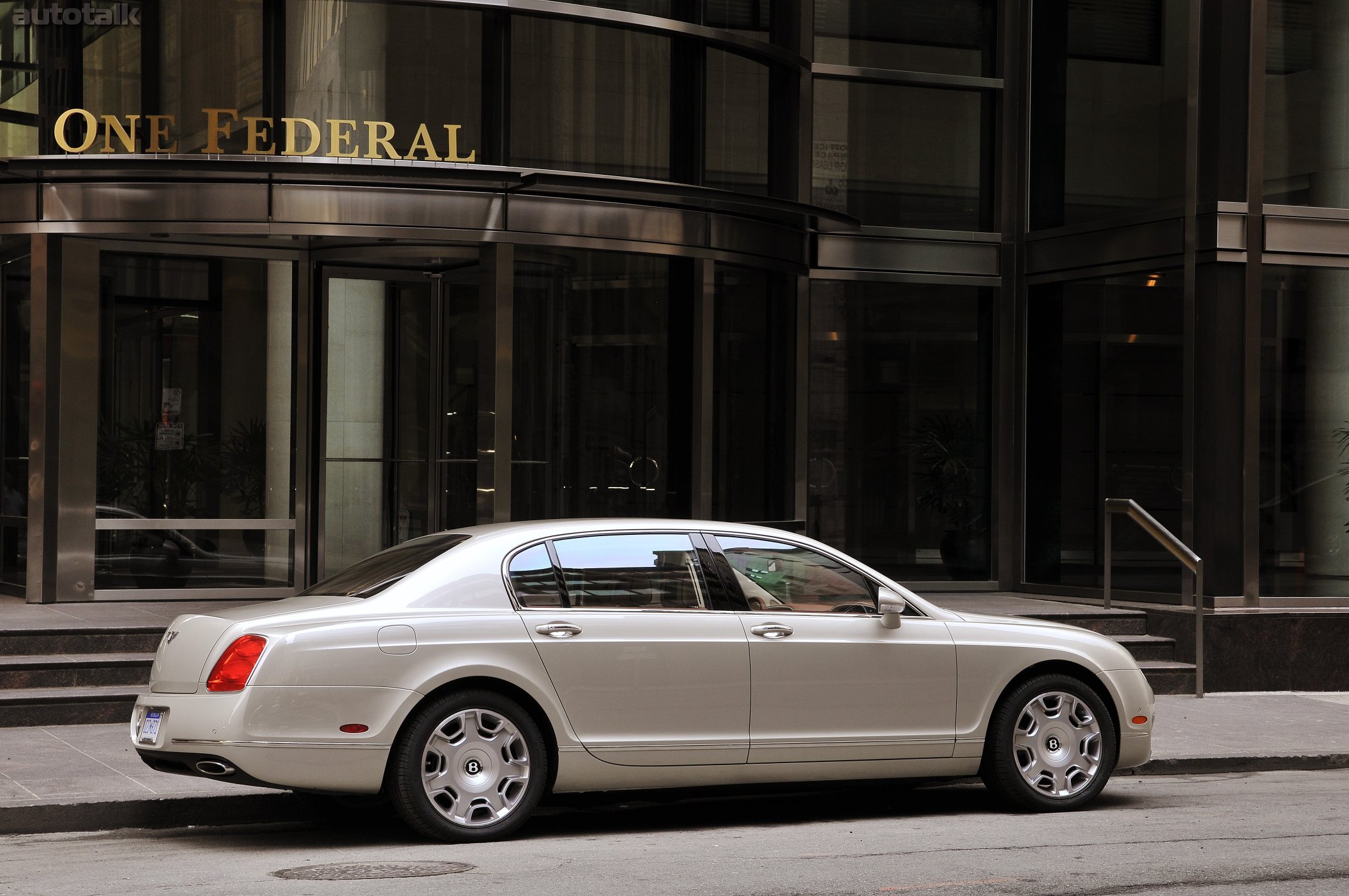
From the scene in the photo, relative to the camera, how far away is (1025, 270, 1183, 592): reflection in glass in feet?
49.8

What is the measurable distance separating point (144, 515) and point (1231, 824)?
9.37m

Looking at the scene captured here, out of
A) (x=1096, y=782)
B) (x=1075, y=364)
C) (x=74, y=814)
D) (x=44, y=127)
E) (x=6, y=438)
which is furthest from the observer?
(x=1075, y=364)

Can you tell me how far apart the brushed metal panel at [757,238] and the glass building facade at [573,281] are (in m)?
0.04

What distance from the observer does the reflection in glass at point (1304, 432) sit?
48.3ft

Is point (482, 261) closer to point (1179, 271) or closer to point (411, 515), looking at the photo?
point (411, 515)

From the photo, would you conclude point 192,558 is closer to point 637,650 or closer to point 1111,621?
point 637,650

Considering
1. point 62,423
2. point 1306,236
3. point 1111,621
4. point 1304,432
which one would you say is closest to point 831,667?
point 1111,621

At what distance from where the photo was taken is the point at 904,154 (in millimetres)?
17344

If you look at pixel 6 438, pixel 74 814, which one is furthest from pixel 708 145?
pixel 74 814

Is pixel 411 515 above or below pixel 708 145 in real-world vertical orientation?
below

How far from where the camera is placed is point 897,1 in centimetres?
1734

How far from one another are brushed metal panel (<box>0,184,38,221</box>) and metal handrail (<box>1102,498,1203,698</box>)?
9.29m

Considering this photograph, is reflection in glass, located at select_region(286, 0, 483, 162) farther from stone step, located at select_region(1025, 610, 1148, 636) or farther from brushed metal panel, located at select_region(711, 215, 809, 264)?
stone step, located at select_region(1025, 610, 1148, 636)

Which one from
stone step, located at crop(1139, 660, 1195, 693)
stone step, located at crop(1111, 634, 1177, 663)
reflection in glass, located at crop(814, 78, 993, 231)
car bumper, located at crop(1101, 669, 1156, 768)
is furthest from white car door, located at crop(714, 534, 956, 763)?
reflection in glass, located at crop(814, 78, 993, 231)
